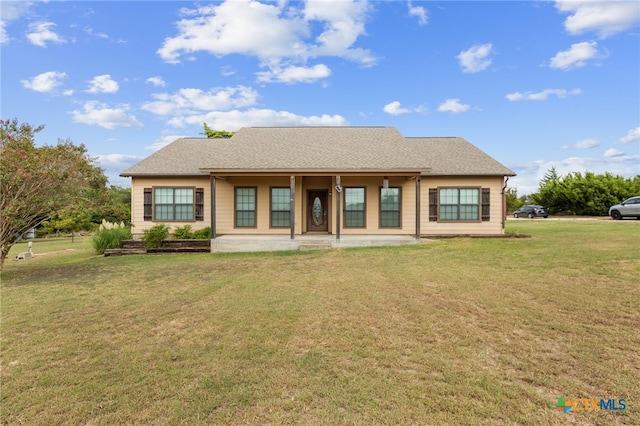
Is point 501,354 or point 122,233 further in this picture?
point 122,233

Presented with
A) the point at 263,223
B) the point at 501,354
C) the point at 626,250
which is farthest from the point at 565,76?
the point at 501,354

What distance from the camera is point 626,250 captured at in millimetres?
9883

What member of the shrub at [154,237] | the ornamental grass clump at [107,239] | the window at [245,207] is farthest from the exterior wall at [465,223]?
the ornamental grass clump at [107,239]

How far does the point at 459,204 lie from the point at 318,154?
677 centimetres

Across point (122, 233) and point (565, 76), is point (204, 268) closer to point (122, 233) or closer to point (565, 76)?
point (122, 233)

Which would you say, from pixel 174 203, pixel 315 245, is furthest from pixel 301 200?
pixel 174 203

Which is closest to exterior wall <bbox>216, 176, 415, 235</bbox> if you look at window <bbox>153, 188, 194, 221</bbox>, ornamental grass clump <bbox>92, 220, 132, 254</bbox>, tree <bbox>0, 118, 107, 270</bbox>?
window <bbox>153, 188, 194, 221</bbox>

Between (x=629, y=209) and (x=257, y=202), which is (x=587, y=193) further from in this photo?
(x=257, y=202)

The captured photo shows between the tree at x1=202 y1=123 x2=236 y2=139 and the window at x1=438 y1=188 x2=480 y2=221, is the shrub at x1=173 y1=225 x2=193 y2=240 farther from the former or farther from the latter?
the tree at x1=202 y1=123 x2=236 y2=139

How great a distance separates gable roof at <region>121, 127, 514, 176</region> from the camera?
13031mm

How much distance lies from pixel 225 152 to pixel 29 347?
11440 millimetres

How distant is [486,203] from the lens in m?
14.5

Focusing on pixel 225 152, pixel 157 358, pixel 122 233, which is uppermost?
pixel 225 152

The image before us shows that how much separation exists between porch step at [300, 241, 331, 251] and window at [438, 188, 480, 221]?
5.67 meters
